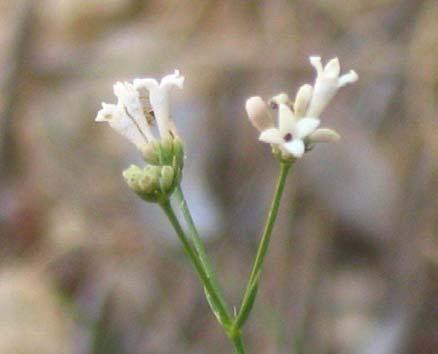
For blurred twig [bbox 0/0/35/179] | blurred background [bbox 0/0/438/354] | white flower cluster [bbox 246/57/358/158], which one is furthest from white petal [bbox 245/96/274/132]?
blurred background [bbox 0/0/438/354]

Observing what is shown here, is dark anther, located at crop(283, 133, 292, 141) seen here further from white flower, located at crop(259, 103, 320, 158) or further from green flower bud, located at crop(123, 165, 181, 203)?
green flower bud, located at crop(123, 165, 181, 203)

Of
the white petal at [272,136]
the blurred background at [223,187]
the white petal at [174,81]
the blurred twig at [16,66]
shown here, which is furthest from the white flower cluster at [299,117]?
the blurred background at [223,187]

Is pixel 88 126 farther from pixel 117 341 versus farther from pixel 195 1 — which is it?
pixel 117 341

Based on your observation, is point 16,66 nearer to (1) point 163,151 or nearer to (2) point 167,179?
(1) point 163,151

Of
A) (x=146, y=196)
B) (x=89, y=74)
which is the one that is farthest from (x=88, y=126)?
(x=146, y=196)

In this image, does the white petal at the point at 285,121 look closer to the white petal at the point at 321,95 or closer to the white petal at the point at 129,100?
the white petal at the point at 321,95
